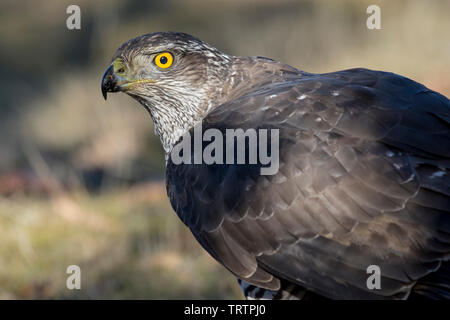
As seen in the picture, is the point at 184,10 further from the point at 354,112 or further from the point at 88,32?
the point at 354,112

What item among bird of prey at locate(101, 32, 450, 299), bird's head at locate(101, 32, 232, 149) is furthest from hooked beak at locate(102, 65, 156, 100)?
bird of prey at locate(101, 32, 450, 299)

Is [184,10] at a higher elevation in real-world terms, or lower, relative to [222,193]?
higher

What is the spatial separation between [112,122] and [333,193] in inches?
310

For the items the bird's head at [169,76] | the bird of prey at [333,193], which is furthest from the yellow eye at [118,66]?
the bird of prey at [333,193]

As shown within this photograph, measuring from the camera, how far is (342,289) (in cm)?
345

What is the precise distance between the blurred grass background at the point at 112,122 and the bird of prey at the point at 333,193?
5.00 feet

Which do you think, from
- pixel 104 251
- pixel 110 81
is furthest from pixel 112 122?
pixel 110 81

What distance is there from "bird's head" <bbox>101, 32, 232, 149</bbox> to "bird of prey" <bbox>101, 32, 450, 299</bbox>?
0.35 meters

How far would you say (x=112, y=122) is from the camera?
10898mm

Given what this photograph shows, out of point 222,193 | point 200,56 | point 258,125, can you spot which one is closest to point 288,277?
point 222,193

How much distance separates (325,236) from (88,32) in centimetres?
1432

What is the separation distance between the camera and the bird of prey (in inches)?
133
